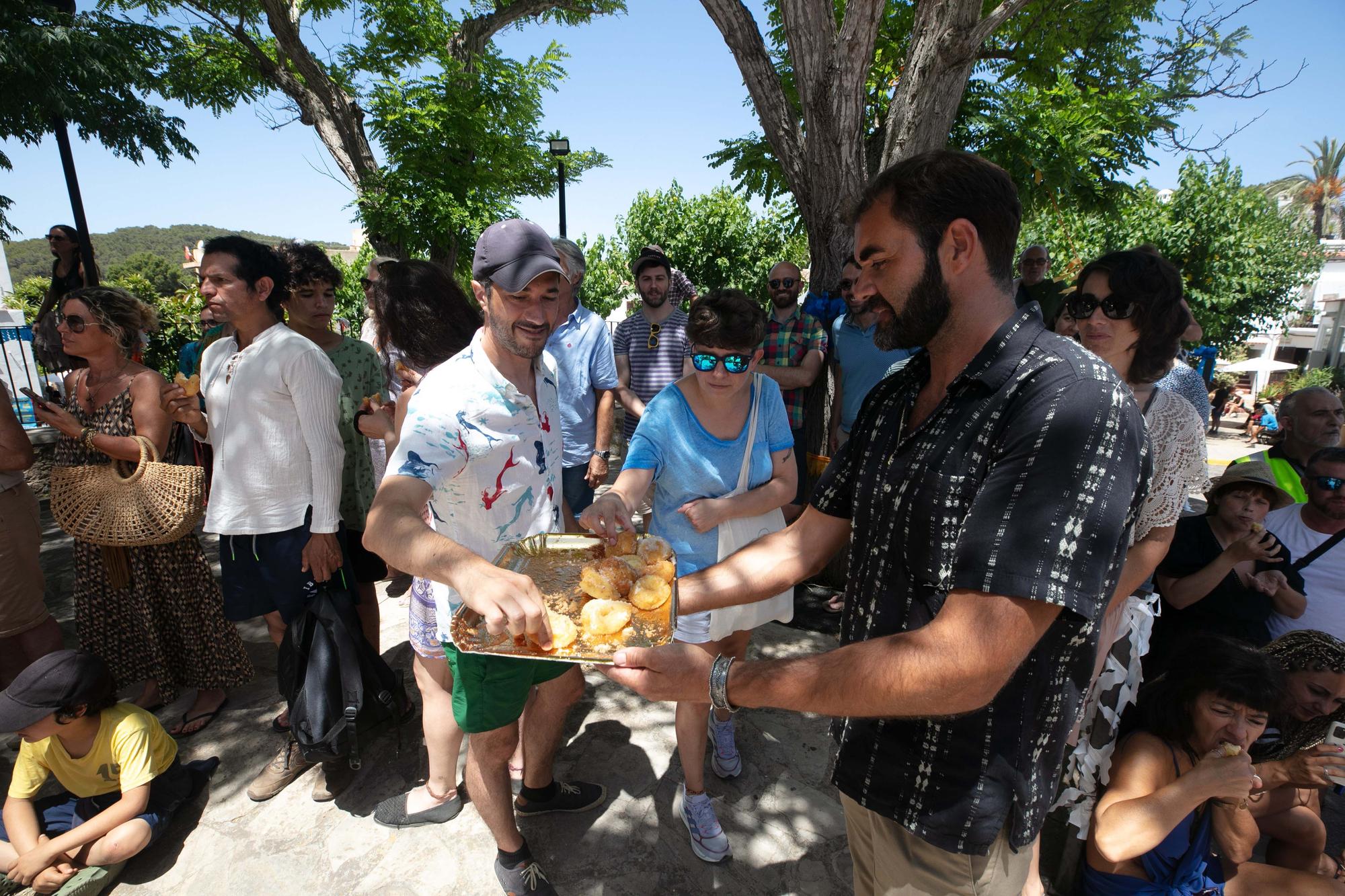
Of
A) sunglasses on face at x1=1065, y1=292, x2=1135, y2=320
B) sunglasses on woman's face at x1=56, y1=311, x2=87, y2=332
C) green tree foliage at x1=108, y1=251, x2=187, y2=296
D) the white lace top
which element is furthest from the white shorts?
green tree foliage at x1=108, y1=251, x2=187, y2=296

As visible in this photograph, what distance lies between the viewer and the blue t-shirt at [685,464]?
2531 millimetres

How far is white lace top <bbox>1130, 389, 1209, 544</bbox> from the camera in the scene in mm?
1904

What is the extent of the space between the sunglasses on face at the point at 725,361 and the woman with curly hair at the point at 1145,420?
3.81 ft

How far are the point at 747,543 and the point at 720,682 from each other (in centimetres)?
110

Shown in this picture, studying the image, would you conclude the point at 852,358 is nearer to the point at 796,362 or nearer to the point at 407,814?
the point at 796,362

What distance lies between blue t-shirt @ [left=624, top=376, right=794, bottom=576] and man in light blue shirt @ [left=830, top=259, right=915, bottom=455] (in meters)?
2.01

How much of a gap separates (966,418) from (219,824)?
335 centimetres

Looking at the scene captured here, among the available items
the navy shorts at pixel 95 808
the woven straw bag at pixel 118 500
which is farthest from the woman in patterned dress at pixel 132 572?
the navy shorts at pixel 95 808

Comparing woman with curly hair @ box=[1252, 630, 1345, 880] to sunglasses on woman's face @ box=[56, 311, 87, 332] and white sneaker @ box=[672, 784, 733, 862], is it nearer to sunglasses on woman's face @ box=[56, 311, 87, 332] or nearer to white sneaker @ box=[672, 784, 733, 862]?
white sneaker @ box=[672, 784, 733, 862]

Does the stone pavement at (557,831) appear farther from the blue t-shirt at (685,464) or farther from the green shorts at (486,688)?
the blue t-shirt at (685,464)

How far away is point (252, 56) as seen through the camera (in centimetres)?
991

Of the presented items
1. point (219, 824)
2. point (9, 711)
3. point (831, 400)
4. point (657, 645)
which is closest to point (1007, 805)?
point (657, 645)

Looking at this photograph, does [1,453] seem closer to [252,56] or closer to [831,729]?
[831,729]

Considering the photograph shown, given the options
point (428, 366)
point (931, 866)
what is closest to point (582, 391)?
point (428, 366)
